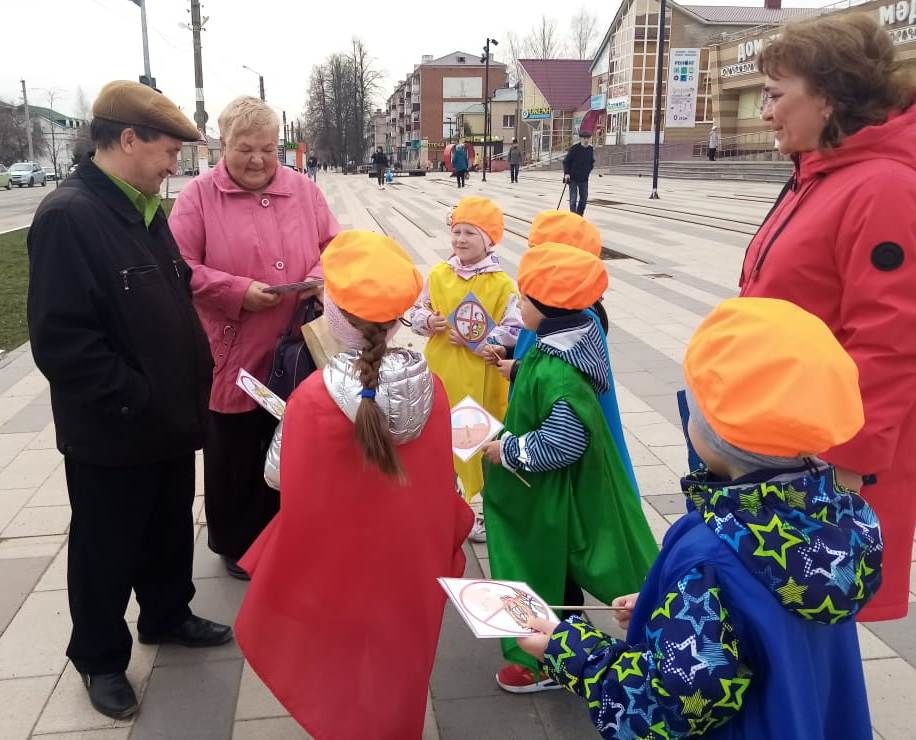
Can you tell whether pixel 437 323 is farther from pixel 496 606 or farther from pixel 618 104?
pixel 618 104

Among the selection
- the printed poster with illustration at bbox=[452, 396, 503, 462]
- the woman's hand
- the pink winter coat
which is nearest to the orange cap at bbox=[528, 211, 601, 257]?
the printed poster with illustration at bbox=[452, 396, 503, 462]

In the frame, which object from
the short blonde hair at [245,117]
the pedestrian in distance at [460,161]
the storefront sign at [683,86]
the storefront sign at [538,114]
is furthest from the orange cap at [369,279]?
the storefront sign at [538,114]

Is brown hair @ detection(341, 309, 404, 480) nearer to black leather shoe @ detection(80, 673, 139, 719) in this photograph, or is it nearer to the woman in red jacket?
the woman in red jacket

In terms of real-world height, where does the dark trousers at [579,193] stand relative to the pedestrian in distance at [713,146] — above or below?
below

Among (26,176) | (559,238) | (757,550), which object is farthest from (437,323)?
(26,176)

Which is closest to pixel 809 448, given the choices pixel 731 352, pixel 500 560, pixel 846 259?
pixel 731 352

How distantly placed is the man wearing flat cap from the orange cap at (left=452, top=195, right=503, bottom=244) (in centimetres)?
146

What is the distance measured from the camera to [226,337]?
10.4ft

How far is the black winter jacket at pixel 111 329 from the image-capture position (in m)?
2.20

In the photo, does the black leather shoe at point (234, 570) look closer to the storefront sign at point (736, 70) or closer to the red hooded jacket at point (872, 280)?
the red hooded jacket at point (872, 280)

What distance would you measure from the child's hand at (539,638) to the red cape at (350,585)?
67 centimetres

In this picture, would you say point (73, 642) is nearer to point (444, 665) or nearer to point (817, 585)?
point (444, 665)

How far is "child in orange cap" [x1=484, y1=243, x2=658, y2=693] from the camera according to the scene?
2.50 metres

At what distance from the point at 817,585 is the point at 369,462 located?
1.15 meters
